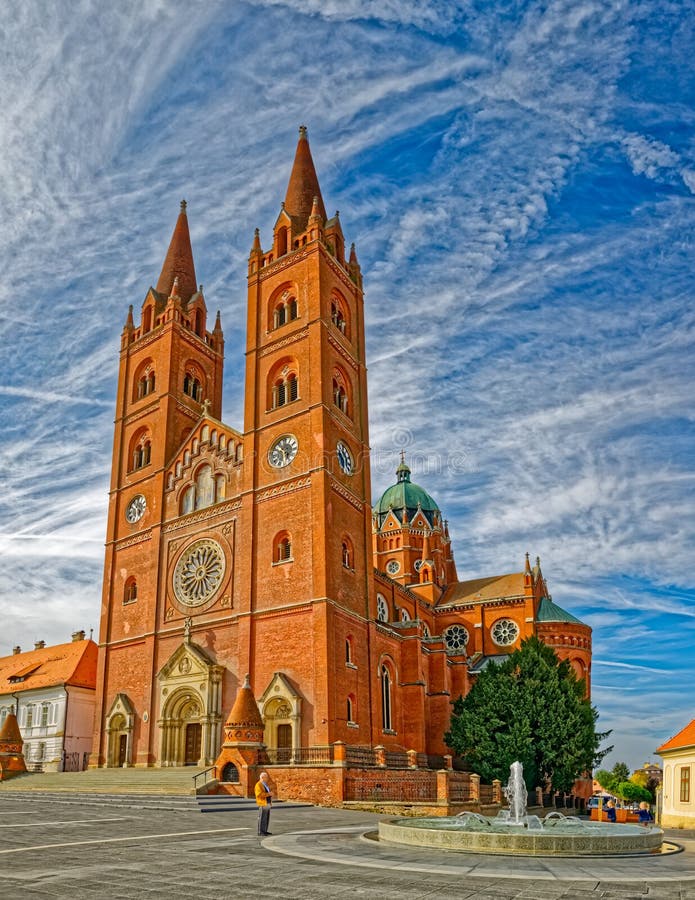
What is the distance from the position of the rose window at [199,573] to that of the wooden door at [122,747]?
7420 mm

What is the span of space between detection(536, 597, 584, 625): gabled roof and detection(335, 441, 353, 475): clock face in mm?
23326

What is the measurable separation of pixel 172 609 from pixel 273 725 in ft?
30.6

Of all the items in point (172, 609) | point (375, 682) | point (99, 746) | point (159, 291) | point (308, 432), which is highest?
point (159, 291)

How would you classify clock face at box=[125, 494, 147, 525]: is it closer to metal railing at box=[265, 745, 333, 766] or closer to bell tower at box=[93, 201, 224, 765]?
bell tower at box=[93, 201, 224, 765]

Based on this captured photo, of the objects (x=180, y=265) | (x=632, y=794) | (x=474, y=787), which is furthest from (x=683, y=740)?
(x=632, y=794)

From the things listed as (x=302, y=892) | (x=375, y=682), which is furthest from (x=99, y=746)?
(x=302, y=892)

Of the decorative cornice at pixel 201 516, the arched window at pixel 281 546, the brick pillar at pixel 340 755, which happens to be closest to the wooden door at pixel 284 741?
the brick pillar at pixel 340 755

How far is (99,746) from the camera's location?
123ft

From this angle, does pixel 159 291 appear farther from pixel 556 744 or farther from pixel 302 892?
pixel 302 892

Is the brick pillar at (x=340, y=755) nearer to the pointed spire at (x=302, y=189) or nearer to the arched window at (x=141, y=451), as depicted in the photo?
the arched window at (x=141, y=451)

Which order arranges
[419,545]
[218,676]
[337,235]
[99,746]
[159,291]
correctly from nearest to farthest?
[218,676], [99,746], [337,235], [159,291], [419,545]

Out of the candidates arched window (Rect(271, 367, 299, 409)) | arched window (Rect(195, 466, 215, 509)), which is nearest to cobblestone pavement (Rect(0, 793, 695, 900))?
arched window (Rect(195, 466, 215, 509))

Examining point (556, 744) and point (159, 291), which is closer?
point (556, 744)

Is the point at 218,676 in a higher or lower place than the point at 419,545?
lower
